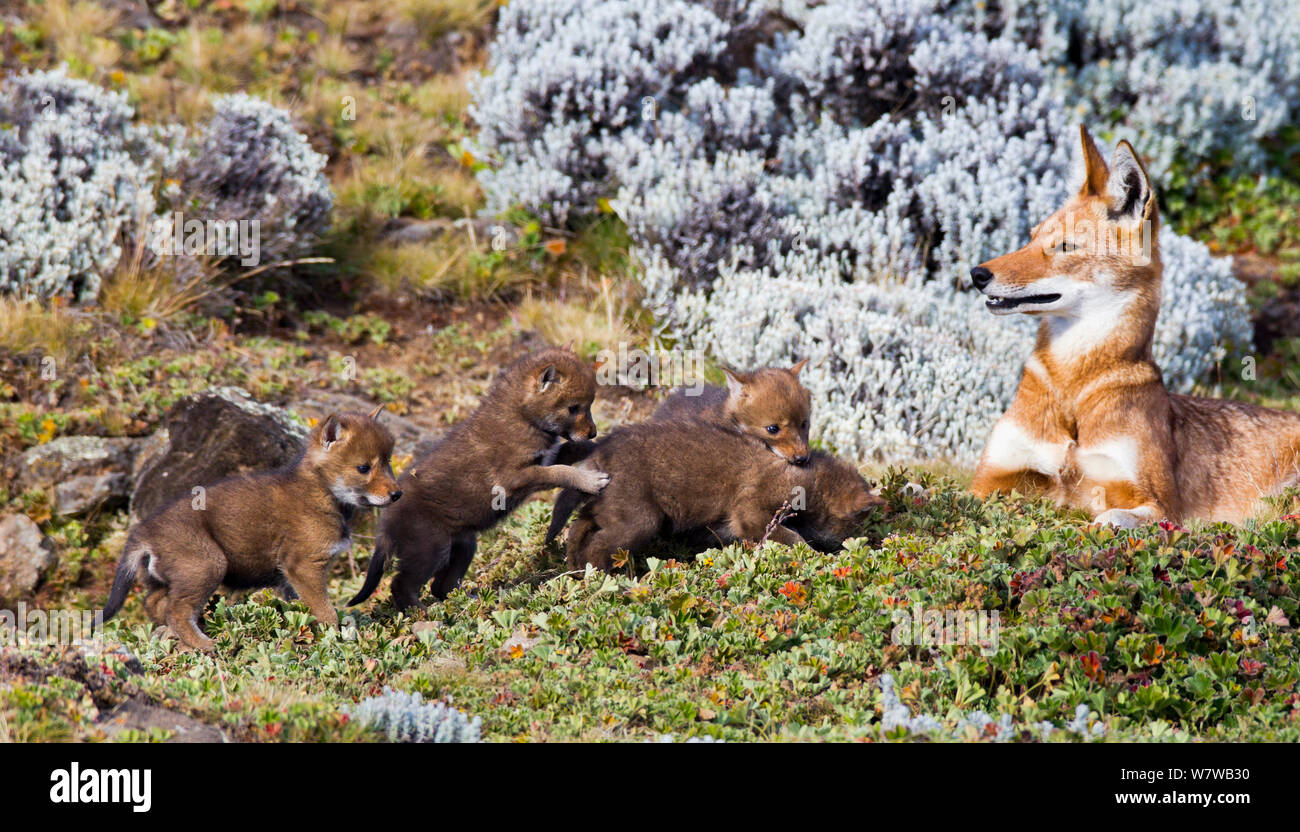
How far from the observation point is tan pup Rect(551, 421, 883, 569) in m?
6.87

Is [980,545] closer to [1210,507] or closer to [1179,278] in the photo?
[1210,507]

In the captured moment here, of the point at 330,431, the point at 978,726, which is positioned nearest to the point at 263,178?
the point at 330,431

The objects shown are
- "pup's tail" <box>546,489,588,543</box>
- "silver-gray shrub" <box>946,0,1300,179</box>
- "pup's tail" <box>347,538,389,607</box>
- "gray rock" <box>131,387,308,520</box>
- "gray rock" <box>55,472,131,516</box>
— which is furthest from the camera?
"silver-gray shrub" <box>946,0,1300,179</box>

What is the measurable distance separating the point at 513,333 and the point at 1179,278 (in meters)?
6.23

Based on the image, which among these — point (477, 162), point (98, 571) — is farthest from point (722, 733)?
point (477, 162)

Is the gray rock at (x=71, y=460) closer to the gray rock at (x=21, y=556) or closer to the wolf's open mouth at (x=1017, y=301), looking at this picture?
the gray rock at (x=21, y=556)

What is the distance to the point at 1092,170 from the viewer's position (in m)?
7.00

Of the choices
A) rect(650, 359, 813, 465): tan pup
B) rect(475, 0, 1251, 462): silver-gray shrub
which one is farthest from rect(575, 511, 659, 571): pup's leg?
rect(475, 0, 1251, 462): silver-gray shrub

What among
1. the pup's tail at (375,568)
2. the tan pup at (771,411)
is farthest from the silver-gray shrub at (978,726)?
the pup's tail at (375,568)

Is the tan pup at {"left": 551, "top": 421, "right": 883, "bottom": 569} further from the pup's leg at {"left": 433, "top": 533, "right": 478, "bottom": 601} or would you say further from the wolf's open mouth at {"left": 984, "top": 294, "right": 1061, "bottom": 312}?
the wolf's open mouth at {"left": 984, "top": 294, "right": 1061, "bottom": 312}

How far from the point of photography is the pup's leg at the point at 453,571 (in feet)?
24.2

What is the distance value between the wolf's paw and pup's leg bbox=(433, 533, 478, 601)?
3469mm

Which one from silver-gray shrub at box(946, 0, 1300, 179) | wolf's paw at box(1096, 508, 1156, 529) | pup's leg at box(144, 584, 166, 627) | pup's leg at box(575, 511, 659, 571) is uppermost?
silver-gray shrub at box(946, 0, 1300, 179)

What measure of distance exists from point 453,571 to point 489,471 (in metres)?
0.76
